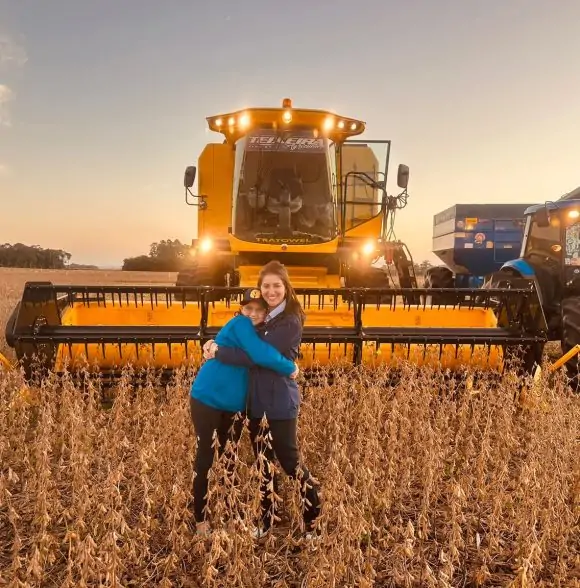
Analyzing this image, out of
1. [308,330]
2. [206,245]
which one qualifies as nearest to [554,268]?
[308,330]

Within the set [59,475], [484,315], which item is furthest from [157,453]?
[484,315]

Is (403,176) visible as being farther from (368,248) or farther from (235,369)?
(235,369)

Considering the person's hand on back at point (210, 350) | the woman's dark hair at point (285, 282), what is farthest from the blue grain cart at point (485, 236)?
the person's hand on back at point (210, 350)

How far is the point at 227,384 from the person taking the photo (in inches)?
110

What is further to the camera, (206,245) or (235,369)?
(206,245)

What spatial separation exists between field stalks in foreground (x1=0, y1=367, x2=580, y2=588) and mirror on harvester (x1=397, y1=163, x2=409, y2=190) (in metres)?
3.05

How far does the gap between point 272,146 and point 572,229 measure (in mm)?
3828

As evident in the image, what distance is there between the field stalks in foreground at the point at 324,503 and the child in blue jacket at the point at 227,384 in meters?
0.10

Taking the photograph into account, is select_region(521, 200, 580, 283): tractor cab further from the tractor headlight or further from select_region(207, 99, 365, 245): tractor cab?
select_region(207, 99, 365, 245): tractor cab

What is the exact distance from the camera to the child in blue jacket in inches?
106

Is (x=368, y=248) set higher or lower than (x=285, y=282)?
higher

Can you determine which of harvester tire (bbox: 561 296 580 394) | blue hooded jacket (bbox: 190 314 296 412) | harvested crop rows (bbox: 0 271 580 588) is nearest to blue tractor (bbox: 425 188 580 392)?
harvester tire (bbox: 561 296 580 394)

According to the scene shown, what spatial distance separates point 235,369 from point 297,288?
2191 mm

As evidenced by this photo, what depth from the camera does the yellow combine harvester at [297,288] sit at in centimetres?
479
